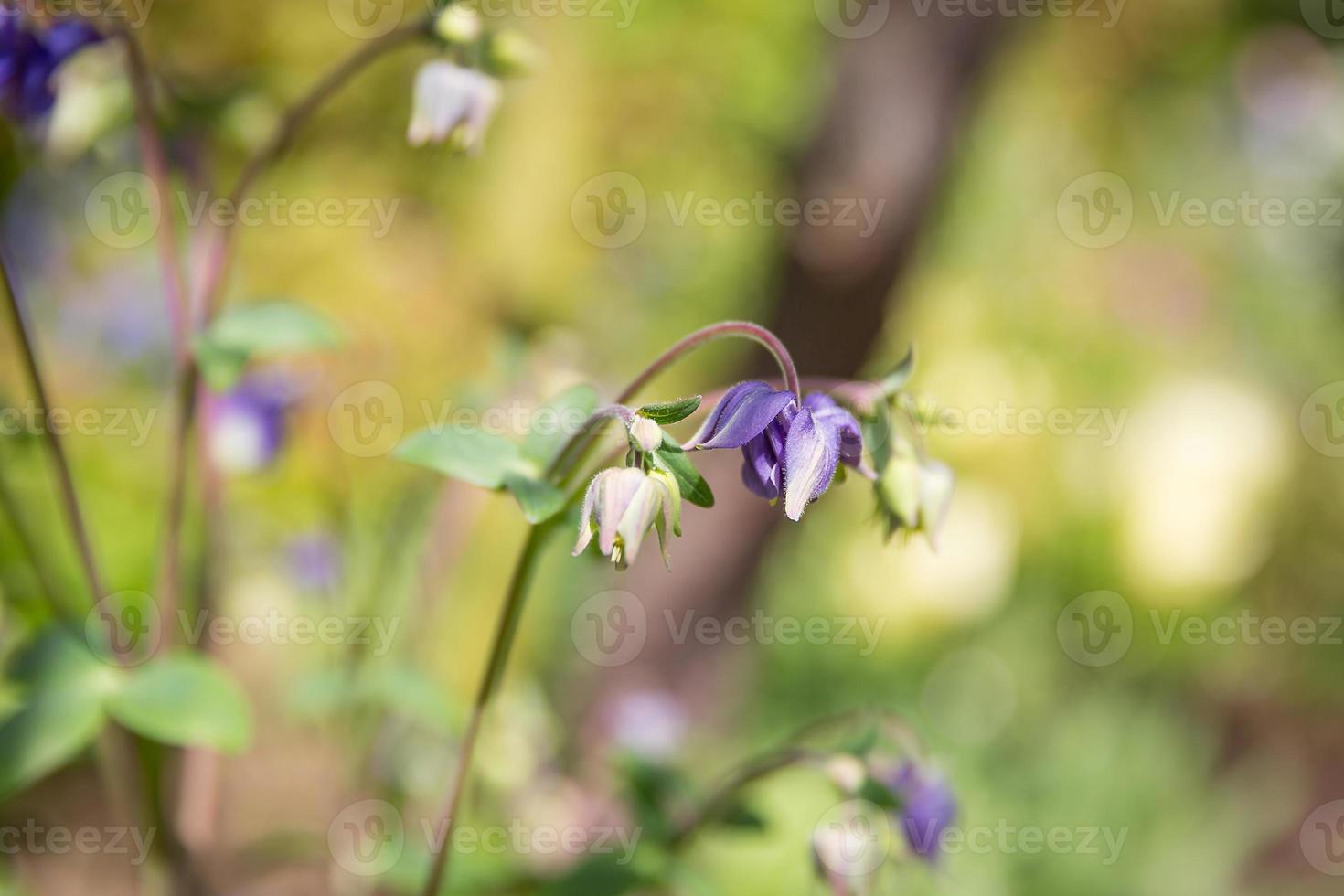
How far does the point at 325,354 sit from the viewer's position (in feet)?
6.82

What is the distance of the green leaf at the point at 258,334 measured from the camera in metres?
0.74

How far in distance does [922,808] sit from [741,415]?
14.3 inches

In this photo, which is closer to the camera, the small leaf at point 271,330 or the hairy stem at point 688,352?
the hairy stem at point 688,352

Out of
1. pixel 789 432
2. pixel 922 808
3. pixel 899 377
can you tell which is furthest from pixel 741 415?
pixel 922 808

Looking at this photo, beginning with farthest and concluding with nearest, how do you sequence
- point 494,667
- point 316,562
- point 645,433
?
point 316,562 → point 494,667 → point 645,433

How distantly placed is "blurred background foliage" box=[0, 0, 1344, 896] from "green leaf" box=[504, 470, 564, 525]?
0.37 metres

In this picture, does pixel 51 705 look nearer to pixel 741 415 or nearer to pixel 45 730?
pixel 45 730

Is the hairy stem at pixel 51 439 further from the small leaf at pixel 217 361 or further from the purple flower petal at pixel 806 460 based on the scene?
the purple flower petal at pixel 806 460

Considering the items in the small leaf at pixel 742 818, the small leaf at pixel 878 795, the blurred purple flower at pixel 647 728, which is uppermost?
the small leaf at pixel 878 795

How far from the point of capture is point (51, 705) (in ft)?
2.52

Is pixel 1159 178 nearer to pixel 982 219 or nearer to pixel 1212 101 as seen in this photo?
pixel 1212 101

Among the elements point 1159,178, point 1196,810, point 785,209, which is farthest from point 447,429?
point 1159,178

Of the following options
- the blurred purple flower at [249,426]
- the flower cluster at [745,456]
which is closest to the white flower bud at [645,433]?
the flower cluster at [745,456]

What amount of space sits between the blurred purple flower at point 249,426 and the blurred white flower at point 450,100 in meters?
0.38
